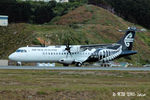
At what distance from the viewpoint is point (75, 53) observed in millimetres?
71062

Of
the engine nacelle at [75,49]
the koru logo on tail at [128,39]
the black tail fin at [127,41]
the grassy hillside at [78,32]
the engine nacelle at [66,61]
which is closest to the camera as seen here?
the engine nacelle at [66,61]

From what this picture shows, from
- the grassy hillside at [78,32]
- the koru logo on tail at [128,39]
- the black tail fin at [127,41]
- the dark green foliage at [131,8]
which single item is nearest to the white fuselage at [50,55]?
the black tail fin at [127,41]

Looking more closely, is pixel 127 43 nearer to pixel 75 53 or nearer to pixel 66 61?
pixel 75 53

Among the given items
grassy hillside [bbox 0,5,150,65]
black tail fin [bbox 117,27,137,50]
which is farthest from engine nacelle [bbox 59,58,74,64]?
grassy hillside [bbox 0,5,150,65]

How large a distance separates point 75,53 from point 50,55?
17.4ft

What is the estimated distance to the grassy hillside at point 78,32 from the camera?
96.2 m

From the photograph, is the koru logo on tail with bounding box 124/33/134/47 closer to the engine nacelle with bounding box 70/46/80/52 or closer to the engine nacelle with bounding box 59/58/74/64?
the engine nacelle with bounding box 70/46/80/52

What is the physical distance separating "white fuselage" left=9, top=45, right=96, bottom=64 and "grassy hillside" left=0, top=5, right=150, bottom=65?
2039cm

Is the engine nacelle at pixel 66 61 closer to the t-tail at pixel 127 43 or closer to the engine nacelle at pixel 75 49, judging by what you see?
the engine nacelle at pixel 75 49

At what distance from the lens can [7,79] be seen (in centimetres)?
4194

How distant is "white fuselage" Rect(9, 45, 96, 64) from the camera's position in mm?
65312

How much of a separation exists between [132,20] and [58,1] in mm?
27470

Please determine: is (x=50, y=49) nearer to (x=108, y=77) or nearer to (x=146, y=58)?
(x=108, y=77)

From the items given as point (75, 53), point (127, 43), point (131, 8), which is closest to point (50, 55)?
point (75, 53)
